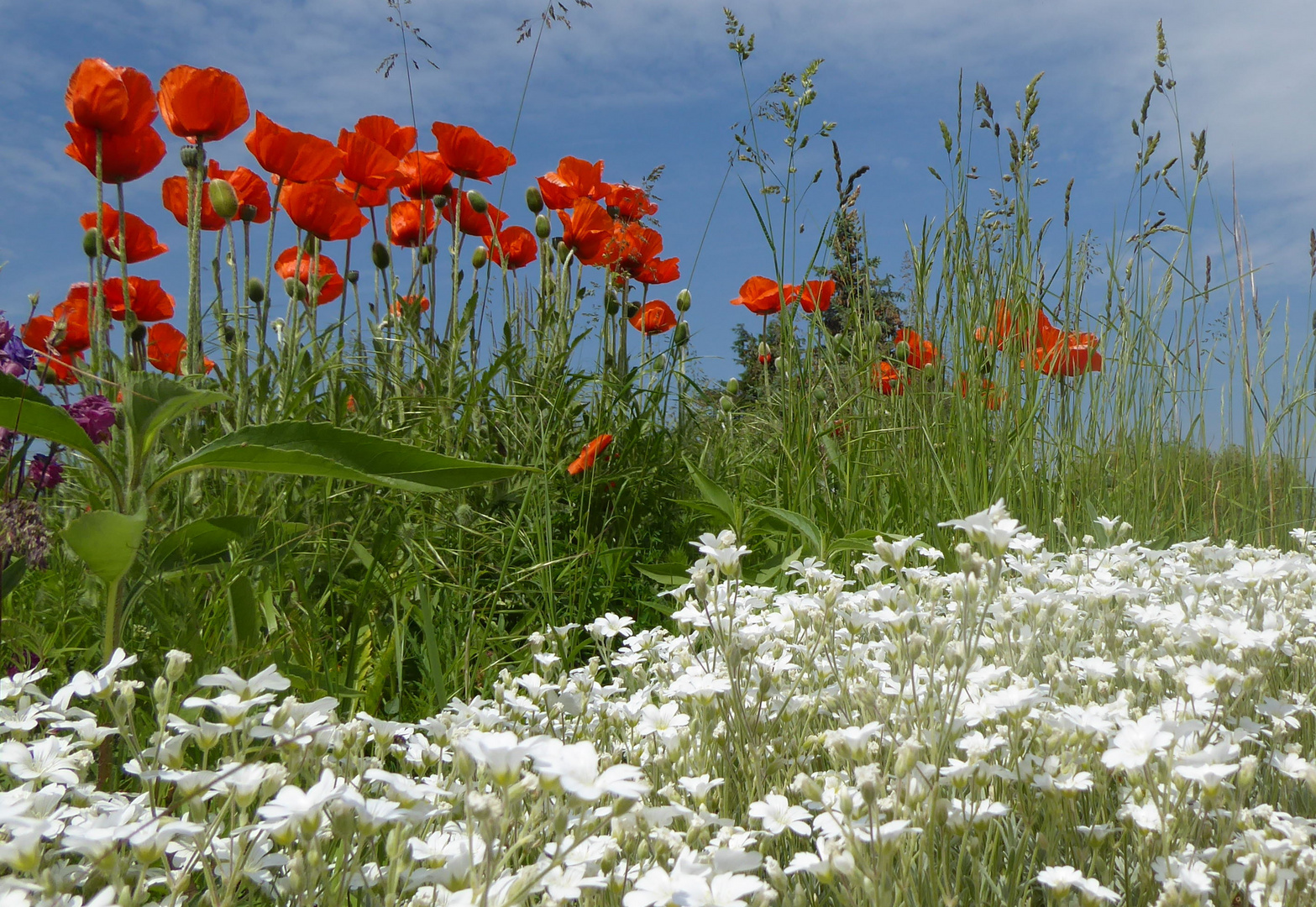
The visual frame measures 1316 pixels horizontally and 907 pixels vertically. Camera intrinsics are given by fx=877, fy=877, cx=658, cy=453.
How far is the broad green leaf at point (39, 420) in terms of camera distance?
1.07 m

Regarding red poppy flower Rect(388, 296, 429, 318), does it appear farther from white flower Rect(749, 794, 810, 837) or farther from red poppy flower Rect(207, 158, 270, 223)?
white flower Rect(749, 794, 810, 837)

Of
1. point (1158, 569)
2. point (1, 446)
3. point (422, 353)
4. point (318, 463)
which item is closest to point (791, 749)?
point (318, 463)

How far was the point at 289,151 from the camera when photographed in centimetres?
229

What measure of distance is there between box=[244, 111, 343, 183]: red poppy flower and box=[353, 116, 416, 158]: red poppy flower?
23 cm

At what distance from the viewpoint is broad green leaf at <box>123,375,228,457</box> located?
1169 mm

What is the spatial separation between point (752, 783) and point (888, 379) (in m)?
2.37

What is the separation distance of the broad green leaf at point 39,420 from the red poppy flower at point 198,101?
1.30 meters

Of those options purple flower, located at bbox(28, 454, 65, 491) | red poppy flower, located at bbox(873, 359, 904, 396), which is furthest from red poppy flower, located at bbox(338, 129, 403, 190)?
red poppy flower, located at bbox(873, 359, 904, 396)

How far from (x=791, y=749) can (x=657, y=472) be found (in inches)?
Result: 62.6

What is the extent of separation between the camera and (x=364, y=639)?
2037 millimetres

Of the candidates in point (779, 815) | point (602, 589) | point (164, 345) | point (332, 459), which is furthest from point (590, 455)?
point (164, 345)

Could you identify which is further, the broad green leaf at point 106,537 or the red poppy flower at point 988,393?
the red poppy flower at point 988,393

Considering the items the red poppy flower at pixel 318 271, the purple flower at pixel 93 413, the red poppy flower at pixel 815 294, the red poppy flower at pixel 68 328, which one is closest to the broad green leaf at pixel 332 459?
Answer: the purple flower at pixel 93 413

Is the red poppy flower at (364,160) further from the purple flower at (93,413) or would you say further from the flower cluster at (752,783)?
the flower cluster at (752,783)
